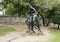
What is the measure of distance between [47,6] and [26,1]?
3.55m

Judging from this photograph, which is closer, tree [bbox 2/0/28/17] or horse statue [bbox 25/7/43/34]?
horse statue [bbox 25/7/43/34]

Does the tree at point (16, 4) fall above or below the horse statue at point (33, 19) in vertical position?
above

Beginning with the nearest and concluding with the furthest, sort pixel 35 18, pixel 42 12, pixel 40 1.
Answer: pixel 35 18 → pixel 40 1 → pixel 42 12

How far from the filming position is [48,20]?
120 ft

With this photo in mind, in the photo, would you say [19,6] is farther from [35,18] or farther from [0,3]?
[35,18]

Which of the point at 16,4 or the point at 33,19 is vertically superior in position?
the point at 16,4

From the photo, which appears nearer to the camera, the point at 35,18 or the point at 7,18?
the point at 35,18

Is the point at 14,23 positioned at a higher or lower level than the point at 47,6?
lower

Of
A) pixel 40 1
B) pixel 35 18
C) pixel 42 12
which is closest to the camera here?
pixel 35 18

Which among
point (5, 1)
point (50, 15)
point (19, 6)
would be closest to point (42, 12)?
point (50, 15)

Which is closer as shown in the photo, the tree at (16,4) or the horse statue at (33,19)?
the horse statue at (33,19)

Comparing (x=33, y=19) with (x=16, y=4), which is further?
(x=16, y=4)

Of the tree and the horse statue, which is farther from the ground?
the tree

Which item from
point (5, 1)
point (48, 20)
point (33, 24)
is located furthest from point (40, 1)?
point (33, 24)
